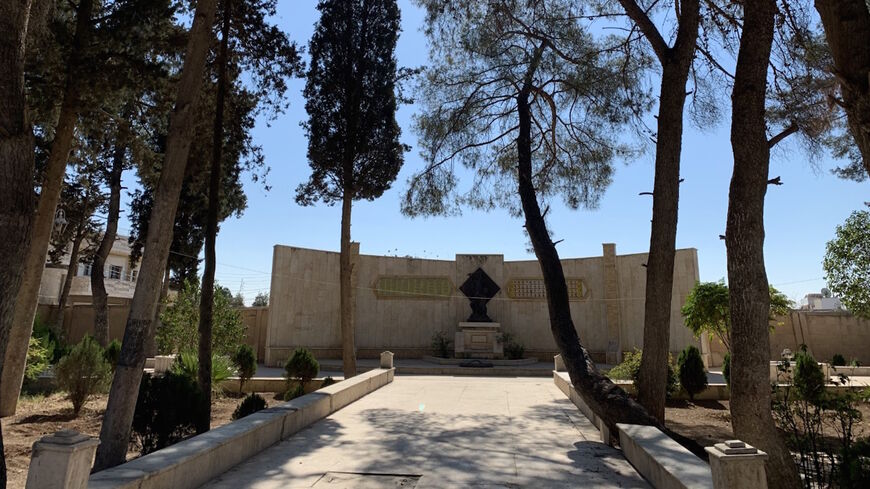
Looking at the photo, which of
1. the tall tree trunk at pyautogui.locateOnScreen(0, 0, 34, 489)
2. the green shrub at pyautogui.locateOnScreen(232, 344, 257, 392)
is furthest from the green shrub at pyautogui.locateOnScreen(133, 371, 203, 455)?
the green shrub at pyautogui.locateOnScreen(232, 344, 257, 392)

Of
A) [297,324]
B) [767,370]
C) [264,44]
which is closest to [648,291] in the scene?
[767,370]

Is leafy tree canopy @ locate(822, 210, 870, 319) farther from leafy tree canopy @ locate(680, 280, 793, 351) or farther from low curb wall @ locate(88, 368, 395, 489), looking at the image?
low curb wall @ locate(88, 368, 395, 489)

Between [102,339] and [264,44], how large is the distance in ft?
38.7

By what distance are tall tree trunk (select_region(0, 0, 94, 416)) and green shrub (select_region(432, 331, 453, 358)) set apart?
11952mm

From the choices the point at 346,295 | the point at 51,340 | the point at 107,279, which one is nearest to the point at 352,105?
the point at 346,295

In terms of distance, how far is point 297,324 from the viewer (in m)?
17.4

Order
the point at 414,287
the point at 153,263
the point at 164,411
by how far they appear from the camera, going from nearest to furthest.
Answer: the point at 153,263
the point at 164,411
the point at 414,287

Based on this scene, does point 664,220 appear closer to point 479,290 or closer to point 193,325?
point 193,325

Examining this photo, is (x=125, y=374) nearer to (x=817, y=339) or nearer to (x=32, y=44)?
(x=32, y=44)

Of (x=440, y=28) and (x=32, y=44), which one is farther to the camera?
(x=440, y=28)

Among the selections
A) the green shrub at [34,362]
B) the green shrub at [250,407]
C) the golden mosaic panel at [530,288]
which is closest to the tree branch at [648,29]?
the green shrub at [250,407]

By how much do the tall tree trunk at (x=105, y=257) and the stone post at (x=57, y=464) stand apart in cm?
1501

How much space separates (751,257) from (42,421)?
372 inches

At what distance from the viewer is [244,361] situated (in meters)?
10.6
